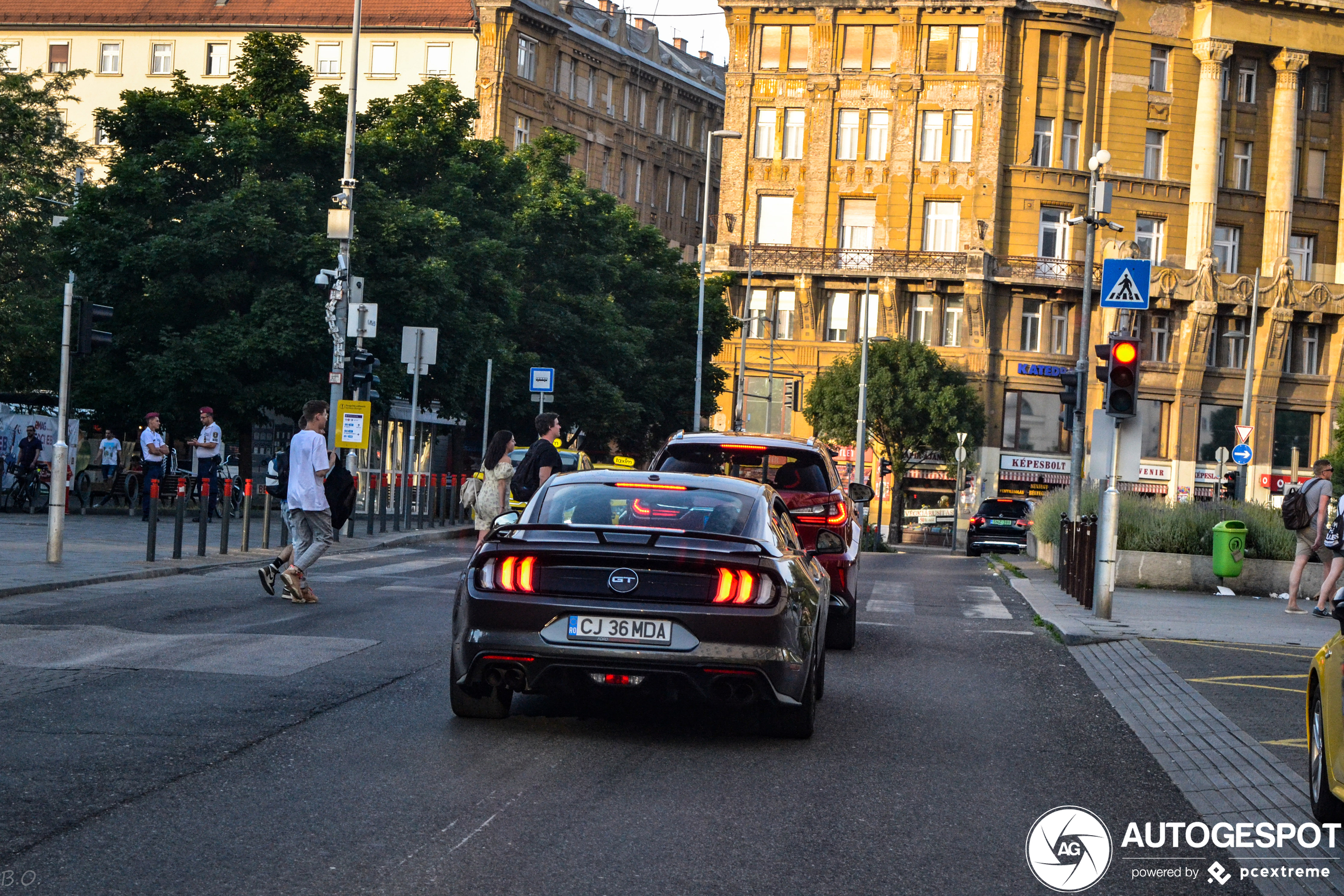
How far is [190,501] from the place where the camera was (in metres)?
35.2

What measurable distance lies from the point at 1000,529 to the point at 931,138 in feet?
90.2

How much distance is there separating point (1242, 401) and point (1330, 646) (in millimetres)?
64219

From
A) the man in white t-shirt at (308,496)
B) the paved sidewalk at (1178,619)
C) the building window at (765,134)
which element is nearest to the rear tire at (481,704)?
the man in white t-shirt at (308,496)

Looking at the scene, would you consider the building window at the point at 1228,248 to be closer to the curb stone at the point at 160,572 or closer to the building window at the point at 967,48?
the building window at the point at 967,48

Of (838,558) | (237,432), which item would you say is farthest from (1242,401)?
(838,558)

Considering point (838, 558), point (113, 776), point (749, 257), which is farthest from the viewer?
point (749, 257)

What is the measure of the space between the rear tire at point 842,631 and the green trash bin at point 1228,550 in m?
10.3

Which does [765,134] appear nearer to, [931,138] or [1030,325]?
[931,138]

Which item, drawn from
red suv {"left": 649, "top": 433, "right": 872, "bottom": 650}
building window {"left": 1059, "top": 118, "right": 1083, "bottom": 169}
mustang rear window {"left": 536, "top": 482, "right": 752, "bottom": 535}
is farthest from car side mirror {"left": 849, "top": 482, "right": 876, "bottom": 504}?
building window {"left": 1059, "top": 118, "right": 1083, "bottom": 169}

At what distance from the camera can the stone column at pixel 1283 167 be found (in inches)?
2694

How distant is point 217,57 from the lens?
73.4m

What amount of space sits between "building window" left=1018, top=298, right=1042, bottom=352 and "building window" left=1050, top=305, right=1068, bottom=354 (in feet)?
1.65

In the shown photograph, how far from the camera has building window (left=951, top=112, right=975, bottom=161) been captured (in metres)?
67.1

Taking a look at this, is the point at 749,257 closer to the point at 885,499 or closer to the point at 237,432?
the point at 885,499
